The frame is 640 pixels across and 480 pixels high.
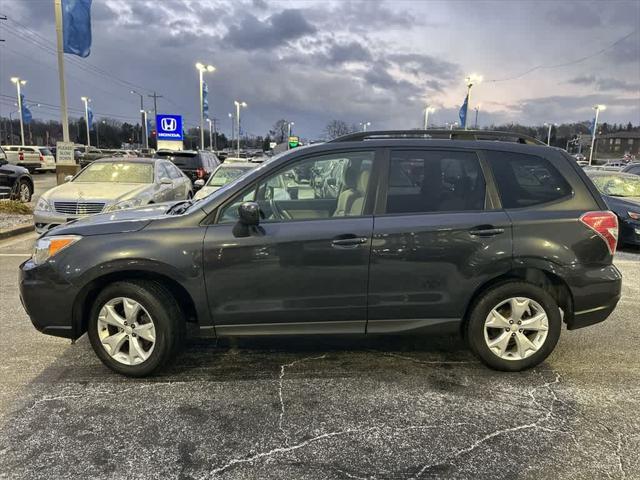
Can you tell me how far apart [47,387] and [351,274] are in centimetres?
244

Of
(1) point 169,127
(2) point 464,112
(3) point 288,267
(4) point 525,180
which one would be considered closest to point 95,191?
(3) point 288,267

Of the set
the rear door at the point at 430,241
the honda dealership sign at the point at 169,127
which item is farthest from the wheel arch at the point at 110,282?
the honda dealership sign at the point at 169,127

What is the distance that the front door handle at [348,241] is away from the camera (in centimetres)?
360

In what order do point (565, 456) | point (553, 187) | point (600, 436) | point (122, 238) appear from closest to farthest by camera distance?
point (565, 456) → point (600, 436) → point (122, 238) → point (553, 187)

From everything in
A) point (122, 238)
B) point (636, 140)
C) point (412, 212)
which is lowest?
point (122, 238)

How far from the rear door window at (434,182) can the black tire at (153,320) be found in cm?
183

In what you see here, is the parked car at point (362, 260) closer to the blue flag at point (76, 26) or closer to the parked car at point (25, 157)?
the blue flag at point (76, 26)

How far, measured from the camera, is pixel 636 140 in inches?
4449

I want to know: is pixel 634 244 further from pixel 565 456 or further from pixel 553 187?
pixel 565 456

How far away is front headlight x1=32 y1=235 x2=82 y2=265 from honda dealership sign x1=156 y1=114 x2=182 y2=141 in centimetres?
2418

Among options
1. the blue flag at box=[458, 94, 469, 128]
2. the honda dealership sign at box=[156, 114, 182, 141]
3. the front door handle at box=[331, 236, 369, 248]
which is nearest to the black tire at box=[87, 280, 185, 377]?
the front door handle at box=[331, 236, 369, 248]

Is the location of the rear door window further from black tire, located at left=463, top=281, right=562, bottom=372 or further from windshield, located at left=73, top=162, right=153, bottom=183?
windshield, located at left=73, top=162, right=153, bottom=183

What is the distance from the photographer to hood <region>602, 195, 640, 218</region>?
934 centimetres

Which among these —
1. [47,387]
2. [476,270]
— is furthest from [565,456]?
[47,387]
